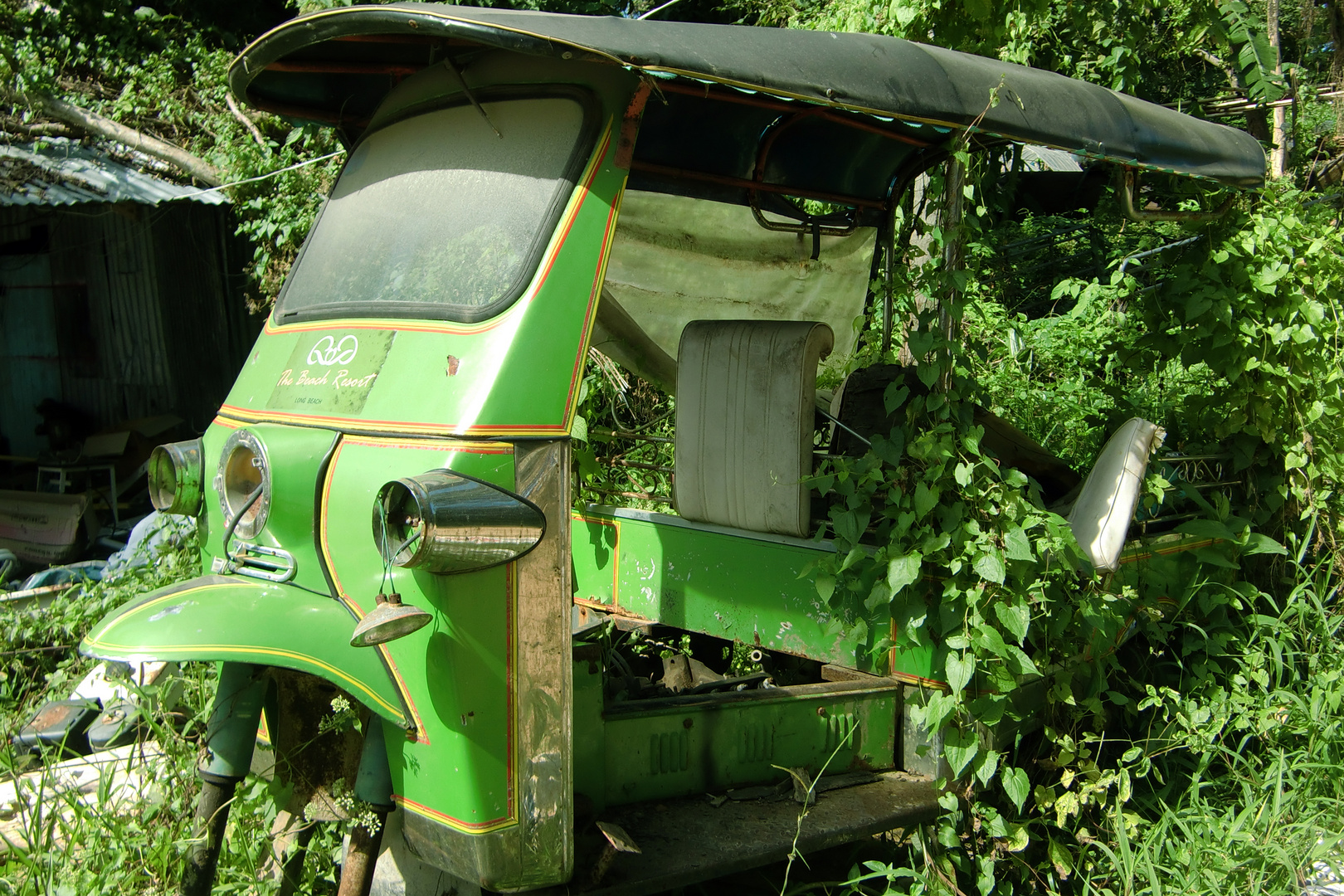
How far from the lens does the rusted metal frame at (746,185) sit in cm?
421

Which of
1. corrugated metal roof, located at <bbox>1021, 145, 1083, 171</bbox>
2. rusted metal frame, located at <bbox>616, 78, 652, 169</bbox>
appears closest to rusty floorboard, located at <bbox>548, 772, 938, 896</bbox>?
rusted metal frame, located at <bbox>616, 78, 652, 169</bbox>

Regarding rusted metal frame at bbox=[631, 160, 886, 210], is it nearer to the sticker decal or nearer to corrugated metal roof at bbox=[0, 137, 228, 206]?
the sticker decal

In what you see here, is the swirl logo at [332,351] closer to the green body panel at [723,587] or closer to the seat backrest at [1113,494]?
the green body panel at [723,587]

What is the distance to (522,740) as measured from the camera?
2.29 metres

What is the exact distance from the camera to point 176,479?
8.90 ft

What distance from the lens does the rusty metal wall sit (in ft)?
27.9

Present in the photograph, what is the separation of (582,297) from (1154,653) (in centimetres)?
291

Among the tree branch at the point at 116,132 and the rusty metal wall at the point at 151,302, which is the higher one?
the tree branch at the point at 116,132

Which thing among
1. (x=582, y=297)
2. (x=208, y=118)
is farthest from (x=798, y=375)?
(x=208, y=118)

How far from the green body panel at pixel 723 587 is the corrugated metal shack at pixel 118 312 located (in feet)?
19.6

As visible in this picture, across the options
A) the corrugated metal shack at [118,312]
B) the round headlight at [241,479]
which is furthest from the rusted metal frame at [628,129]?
the corrugated metal shack at [118,312]

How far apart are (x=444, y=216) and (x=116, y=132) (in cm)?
641

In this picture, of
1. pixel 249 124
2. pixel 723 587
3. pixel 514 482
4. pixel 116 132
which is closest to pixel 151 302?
pixel 116 132

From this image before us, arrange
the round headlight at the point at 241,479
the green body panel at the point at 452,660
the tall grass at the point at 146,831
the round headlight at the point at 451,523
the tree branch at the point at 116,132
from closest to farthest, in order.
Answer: the round headlight at the point at 451,523
the green body panel at the point at 452,660
the round headlight at the point at 241,479
the tall grass at the point at 146,831
the tree branch at the point at 116,132
